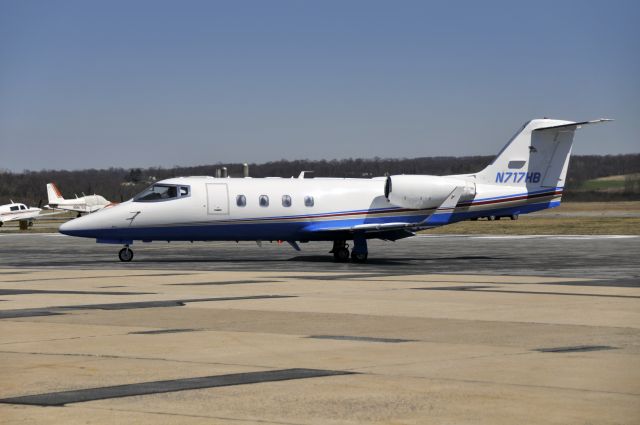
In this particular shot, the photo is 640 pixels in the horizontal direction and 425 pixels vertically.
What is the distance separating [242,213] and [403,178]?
20.0 ft

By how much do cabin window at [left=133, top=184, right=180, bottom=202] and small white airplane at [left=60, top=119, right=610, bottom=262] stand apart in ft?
0.12

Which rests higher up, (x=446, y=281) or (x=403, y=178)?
(x=403, y=178)

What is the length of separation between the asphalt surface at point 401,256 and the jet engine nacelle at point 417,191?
85.2 inches

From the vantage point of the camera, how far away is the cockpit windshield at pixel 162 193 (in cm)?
3969

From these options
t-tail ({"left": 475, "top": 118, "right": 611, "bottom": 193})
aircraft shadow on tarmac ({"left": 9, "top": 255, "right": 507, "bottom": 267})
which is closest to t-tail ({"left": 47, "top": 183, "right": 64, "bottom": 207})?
aircraft shadow on tarmac ({"left": 9, "top": 255, "right": 507, "bottom": 267})

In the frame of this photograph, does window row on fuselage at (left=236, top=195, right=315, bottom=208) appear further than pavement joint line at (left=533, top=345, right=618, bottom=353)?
Yes

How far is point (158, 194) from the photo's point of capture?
131 ft

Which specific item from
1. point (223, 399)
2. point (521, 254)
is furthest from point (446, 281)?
point (223, 399)

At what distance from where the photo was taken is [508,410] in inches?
423

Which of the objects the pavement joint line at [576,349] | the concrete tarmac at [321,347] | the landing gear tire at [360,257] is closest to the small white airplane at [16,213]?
the landing gear tire at [360,257]

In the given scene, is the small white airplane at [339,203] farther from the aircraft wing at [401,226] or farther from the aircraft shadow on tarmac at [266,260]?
the aircraft shadow on tarmac at [266,260]

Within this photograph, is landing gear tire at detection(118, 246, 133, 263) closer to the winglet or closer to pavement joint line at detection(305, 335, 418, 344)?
the winglet

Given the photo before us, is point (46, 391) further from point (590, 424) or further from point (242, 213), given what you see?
point (242, 213)

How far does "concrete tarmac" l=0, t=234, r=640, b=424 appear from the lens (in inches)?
431
